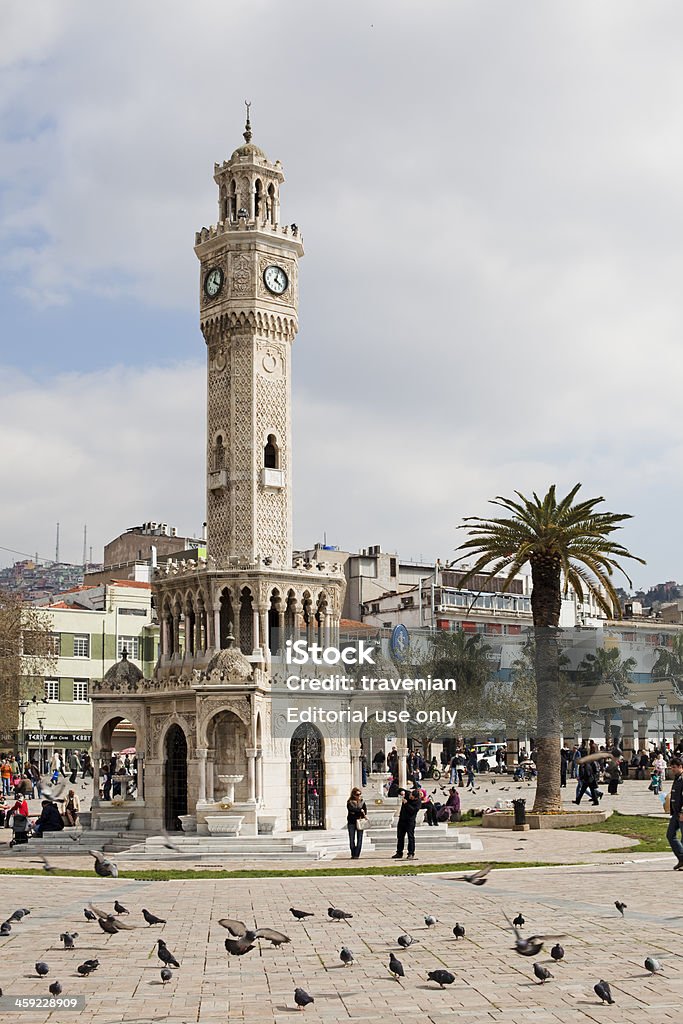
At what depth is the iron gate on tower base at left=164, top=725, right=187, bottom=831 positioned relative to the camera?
40969mm

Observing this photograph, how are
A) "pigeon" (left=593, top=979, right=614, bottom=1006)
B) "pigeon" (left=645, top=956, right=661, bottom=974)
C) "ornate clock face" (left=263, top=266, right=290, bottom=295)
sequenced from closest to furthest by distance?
"pigeon" (left=593, top=979, right=614, bottom=1006) → "pigeon" (left=645, top=956, right=661, bottom=974) → "ornate clock face" (left=263, top=266, right=290, bottom=295)

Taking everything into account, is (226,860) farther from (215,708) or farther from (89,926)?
(89,926)

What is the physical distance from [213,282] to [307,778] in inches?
681

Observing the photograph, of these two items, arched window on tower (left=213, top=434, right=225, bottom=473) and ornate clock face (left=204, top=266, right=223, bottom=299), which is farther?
ornate clock face (left=204, top=266, right=223, bottom=299)

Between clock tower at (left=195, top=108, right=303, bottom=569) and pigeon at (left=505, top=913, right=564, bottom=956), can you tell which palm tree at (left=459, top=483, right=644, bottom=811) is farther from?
pigeon at (left=505, top=913, right=564, bottom=956)

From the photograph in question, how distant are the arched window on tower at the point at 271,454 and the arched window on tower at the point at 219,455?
1479 mm

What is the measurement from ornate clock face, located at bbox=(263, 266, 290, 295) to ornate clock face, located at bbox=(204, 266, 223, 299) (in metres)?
1.60

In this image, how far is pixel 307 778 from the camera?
1652 inches

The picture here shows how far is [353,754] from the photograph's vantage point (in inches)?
1695

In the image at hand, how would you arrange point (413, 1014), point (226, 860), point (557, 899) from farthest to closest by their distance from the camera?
point (226, 860)
point (557, 899)
point (413, 1014)

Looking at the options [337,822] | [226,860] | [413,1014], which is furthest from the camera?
[337,822]

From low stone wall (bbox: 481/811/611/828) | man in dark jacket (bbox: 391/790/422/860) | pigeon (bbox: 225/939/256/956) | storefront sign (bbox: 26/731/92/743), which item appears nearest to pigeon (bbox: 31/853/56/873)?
man in dark jacket (bbox: 391/790/422/860)

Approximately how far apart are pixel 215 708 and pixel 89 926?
21537 mm

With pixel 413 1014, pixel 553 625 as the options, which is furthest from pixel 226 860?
pixel 413 1014
